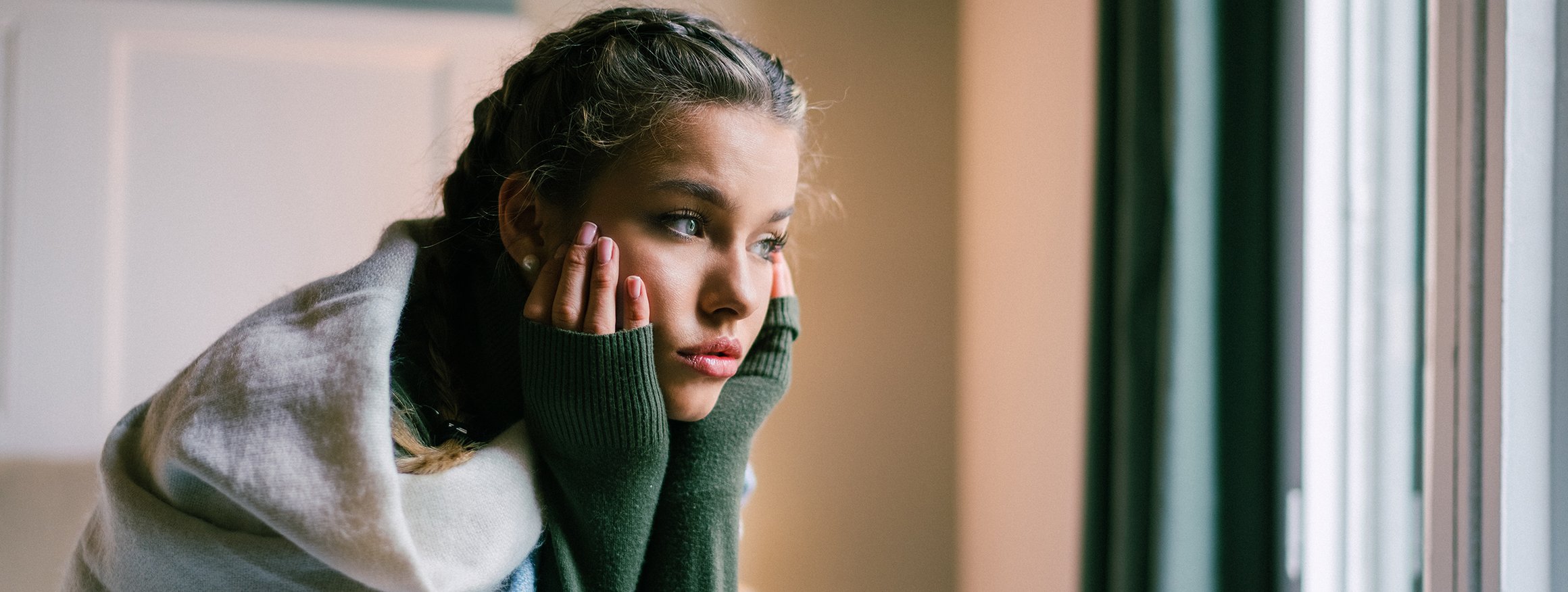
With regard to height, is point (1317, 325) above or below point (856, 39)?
below

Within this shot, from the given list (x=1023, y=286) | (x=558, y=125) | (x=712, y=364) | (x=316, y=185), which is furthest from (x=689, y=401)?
(x=316, y=185)

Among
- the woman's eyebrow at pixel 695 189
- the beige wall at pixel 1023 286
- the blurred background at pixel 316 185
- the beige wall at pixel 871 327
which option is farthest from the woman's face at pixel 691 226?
the beige wall at pixel 871 327

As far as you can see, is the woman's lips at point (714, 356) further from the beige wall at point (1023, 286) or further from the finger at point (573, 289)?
the beige wall at point (1023, 286)

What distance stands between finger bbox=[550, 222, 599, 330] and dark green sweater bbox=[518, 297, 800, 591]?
0.02 meters

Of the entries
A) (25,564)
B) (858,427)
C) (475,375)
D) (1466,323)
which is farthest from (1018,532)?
(25,564)

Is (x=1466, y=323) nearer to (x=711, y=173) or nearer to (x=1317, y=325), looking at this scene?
(x=1317, y=325)

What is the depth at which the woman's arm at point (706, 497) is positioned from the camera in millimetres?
849

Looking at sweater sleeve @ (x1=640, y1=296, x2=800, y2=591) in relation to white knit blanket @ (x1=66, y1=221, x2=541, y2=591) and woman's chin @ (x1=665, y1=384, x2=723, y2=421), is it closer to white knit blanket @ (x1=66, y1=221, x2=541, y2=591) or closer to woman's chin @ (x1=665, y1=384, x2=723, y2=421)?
woman's chin @ (x1=665, y1=384, x2=723, y2=421)

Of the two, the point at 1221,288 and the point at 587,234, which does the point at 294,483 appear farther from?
the point at 1221,288

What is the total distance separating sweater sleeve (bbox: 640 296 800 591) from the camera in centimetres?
85

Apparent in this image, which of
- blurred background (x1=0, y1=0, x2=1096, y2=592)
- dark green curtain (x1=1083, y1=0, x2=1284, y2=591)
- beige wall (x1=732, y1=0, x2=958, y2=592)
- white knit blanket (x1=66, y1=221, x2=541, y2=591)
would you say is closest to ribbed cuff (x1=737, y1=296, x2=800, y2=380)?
white knit blanket (x1=66, y1=221, x2=541, y2=591)

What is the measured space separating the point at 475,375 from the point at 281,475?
0.30 metres

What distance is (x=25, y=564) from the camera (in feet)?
5.74

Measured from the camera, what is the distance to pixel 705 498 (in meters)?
0.86
